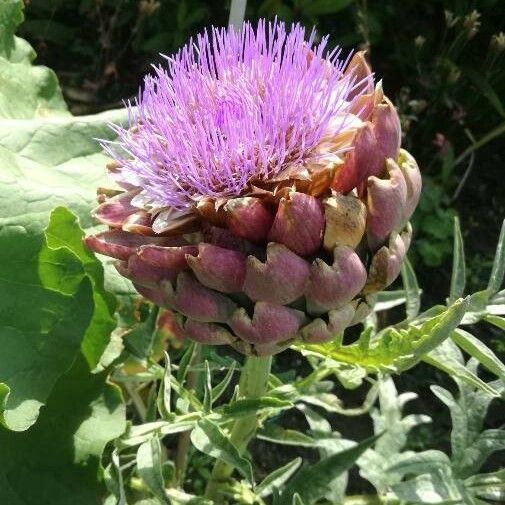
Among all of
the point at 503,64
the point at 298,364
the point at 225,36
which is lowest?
the point at 298,364

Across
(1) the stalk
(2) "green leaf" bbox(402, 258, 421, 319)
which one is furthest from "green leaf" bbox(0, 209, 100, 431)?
(2) "green leaf" bbox(402, 258, 421, 319)

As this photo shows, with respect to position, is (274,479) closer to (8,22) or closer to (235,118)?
(235,118)

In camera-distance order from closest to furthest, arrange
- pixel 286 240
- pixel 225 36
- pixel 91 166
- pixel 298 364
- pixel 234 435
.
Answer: pixel 286 240 → pixel 225 36 → pixel 234 435 → pixel 91 166 → pixel 298 364

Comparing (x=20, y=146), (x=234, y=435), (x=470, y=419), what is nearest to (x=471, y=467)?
(x=470, y=419)

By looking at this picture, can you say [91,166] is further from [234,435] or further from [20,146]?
[234,435]

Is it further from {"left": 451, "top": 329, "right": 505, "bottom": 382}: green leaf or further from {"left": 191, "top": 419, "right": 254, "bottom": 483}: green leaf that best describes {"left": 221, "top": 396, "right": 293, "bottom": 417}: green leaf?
{"left": 451, "top": 329, "right": 505, "bottom": 382}: green leaf

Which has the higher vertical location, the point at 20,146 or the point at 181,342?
the point at 20,146

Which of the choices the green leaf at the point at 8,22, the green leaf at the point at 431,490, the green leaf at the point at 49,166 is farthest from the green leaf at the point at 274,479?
the green leaf at the point at 8,22

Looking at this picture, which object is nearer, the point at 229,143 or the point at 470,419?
the point at 229,143

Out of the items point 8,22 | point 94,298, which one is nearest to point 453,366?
point 94,298
